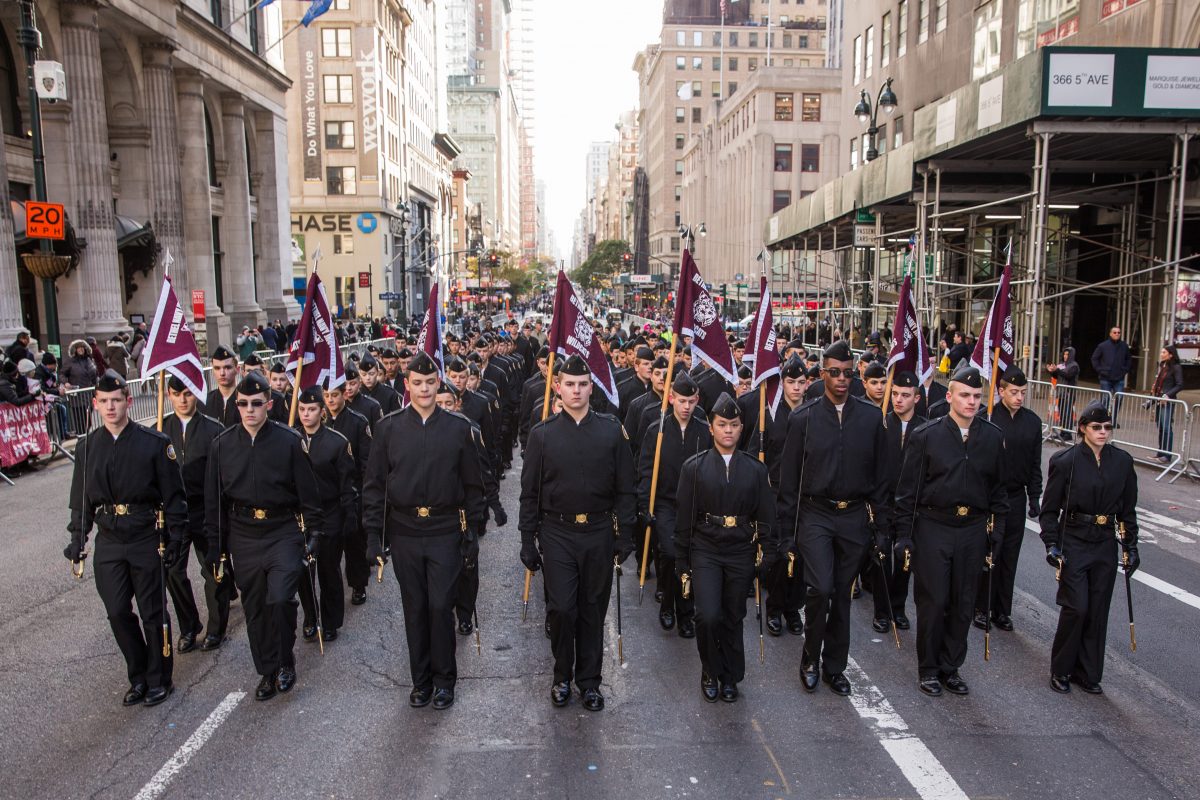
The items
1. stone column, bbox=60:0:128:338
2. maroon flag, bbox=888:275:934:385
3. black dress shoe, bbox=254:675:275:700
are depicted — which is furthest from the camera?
stone column, bbox=60:0:128:338

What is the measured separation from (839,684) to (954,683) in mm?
789

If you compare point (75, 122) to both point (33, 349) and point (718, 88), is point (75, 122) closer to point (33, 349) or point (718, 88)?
point (33, 349)

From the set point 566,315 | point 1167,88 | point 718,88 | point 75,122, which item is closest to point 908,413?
point 566,315

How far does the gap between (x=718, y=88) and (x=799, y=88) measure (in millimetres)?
45380

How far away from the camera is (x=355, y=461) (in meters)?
7.52

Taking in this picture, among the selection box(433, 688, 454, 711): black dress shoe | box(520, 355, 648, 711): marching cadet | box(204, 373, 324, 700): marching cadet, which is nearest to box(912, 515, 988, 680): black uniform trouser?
box(520, 355, 648, 711): marching cadet

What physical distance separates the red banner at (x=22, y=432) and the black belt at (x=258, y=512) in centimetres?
966

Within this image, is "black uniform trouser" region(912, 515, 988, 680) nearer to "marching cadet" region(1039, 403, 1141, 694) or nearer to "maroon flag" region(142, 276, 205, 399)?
"marching cadet" region(1039, 403, 1141, 694)

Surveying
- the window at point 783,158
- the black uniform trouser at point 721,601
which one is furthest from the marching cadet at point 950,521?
the window at point 783,158

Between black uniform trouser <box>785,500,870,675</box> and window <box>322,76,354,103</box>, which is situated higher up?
window <box>322,76,354,103</box>

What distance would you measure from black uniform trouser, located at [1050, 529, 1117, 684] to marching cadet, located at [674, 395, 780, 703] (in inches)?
81.1

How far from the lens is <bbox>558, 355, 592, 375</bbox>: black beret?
18.9 ft

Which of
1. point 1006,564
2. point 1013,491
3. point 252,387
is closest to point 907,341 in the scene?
point 1013,491

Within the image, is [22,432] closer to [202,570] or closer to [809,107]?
[202,570]
